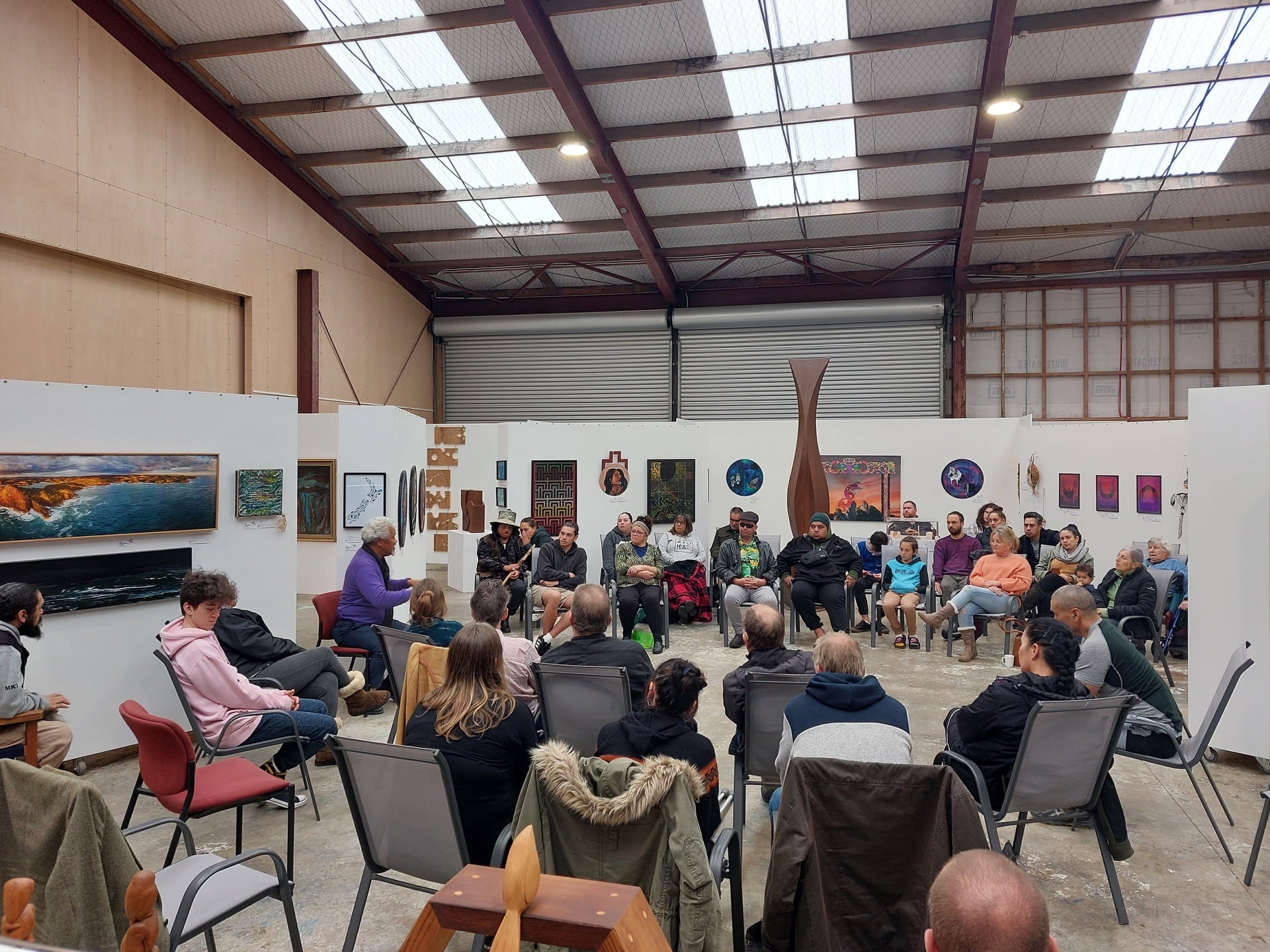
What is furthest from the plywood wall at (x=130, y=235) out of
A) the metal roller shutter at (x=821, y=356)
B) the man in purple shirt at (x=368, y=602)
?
the metal roller shutter at (x=821, y=356)

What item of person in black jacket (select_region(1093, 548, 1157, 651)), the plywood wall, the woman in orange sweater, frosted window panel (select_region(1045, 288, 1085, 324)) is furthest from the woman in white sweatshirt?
frosted window panel (select_region(1045, 288, 1085, 324))

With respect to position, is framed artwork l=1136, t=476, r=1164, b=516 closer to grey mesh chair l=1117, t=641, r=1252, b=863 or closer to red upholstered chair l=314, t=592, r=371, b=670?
grey mesh chair l=1117, t=641, r=1252, b=863

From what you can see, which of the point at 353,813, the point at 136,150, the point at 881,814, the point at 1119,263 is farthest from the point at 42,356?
the point at 1119,263

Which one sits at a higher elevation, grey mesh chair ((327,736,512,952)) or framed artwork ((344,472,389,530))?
framed artwork ((344,472,389,530))

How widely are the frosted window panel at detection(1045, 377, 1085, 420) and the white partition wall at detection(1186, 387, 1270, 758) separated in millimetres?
8696

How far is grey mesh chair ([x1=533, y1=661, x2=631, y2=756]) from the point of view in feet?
11.1

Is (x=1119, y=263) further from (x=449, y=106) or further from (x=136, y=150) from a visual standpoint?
(x=136, y=150)

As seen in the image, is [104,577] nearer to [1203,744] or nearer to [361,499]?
[361,499]

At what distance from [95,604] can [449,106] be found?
7457 mm

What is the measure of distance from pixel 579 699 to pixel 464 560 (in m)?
7.63

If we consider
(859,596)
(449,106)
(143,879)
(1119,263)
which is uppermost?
(449,106)

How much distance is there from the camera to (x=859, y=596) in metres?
8.05

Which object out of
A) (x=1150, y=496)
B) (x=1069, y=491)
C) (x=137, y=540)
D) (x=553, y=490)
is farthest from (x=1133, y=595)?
(x=137, y=540)

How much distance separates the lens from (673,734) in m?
2.50
